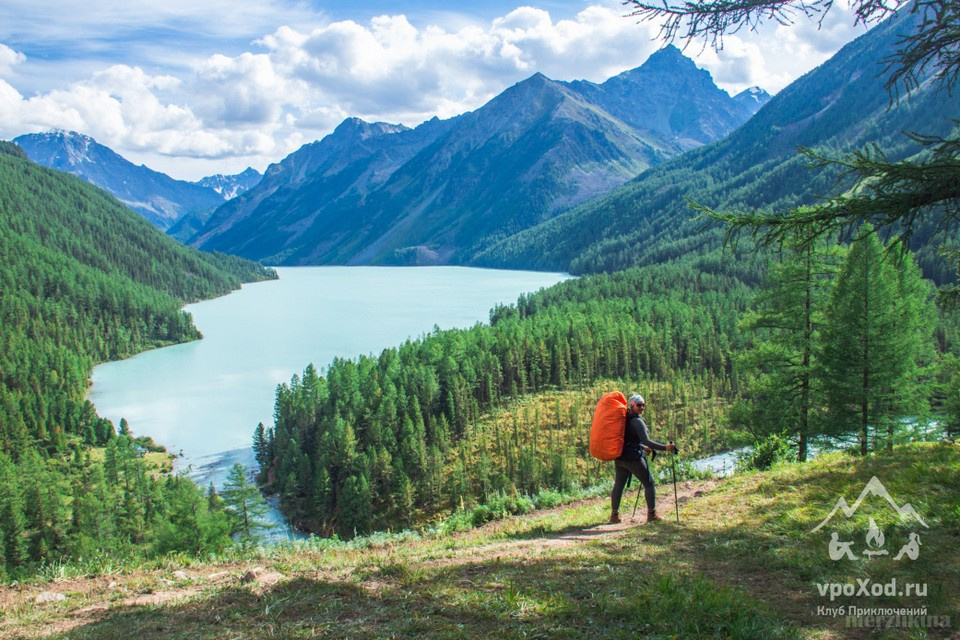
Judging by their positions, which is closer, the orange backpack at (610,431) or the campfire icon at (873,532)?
the campfire icon at (873,532)

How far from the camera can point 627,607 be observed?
22.7 ft

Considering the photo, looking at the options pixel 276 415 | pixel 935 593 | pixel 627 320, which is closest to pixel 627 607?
pixel 935 593

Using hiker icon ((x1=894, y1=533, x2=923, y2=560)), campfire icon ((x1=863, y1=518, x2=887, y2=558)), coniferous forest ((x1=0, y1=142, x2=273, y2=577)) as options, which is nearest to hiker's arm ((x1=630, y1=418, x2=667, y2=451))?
campfire icon ((x1=863, y1=518, x2=887, y2=558))

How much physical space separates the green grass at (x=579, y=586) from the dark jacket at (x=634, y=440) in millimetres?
1304

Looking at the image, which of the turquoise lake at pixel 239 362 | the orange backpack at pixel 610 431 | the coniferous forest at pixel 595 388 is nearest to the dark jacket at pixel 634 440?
the orange backpack at pixel 610 431

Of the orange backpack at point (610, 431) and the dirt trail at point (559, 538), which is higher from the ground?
the orange backpack at point (610, 431)

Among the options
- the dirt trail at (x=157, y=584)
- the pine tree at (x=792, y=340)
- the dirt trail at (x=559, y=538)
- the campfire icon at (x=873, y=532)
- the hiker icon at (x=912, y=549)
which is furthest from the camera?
the pine tree at (x=792, y=340)

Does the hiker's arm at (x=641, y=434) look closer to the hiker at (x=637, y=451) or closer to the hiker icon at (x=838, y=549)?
the hiker at (x=637, y=451)

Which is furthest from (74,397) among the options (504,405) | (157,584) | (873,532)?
(873,532)

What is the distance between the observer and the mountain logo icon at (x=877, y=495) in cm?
943

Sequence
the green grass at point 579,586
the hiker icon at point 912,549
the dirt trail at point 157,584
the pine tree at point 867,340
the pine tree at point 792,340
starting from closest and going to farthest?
the green grass at point 579,586 → the dirt trail at point 157,584 → the hiker icon at point 912,549 → the pine tree at point 867,340 → the pine tree at point 792,340

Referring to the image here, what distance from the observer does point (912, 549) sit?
323 inches

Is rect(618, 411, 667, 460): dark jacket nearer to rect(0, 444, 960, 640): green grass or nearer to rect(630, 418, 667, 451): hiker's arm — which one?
rect(630, 418, 667, 451): hiker's arm

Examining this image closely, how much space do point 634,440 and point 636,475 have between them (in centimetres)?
69
